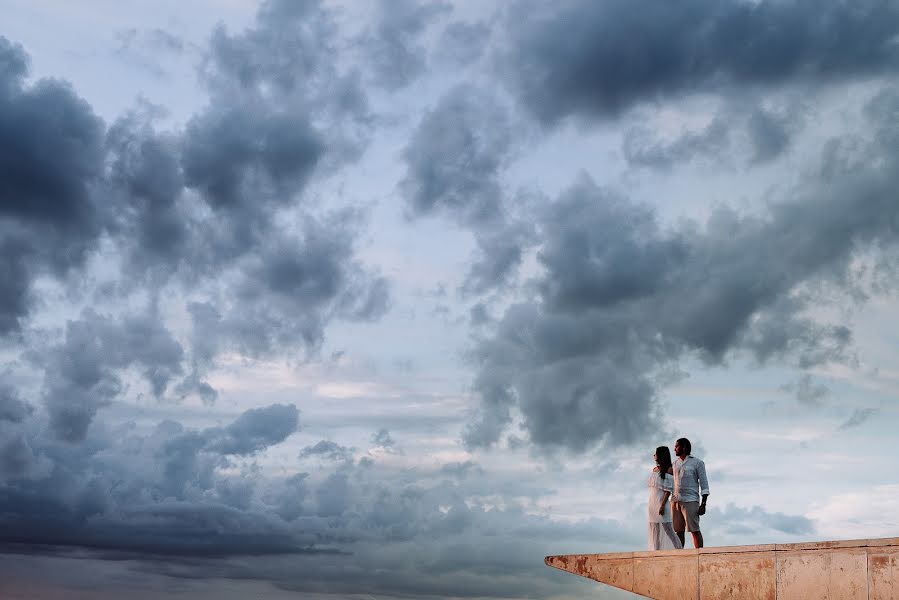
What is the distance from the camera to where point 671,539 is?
20.0 m

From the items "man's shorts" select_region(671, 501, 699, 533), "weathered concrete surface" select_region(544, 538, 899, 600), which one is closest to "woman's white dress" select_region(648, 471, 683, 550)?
"man's shorts" select_region(671, 501, 699, 533)

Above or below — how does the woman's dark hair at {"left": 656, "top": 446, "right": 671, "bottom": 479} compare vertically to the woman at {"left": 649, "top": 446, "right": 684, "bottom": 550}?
above

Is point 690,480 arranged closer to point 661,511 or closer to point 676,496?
point 676,496

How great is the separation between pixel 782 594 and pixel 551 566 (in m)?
5.72

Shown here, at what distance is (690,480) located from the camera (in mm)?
19234

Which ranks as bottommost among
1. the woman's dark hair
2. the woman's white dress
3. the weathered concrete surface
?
the weathered concrete surface

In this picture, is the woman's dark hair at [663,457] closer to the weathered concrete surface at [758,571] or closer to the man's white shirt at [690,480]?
the man's white shirt at [690,480]

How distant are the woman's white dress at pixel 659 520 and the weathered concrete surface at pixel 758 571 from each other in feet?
2.66

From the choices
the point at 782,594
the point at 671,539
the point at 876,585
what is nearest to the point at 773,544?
the point at 782,594

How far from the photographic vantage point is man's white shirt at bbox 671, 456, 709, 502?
19203 millimetres

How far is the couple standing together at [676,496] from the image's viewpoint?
1922 centimetres

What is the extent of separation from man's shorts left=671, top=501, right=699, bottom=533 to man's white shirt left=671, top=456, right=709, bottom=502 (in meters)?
0.10

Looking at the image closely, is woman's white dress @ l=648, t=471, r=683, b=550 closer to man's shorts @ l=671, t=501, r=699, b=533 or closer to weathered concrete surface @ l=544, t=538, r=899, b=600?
man's shorts @ l=671, t=501, r=699, b=533

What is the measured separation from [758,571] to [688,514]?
8.11ft
